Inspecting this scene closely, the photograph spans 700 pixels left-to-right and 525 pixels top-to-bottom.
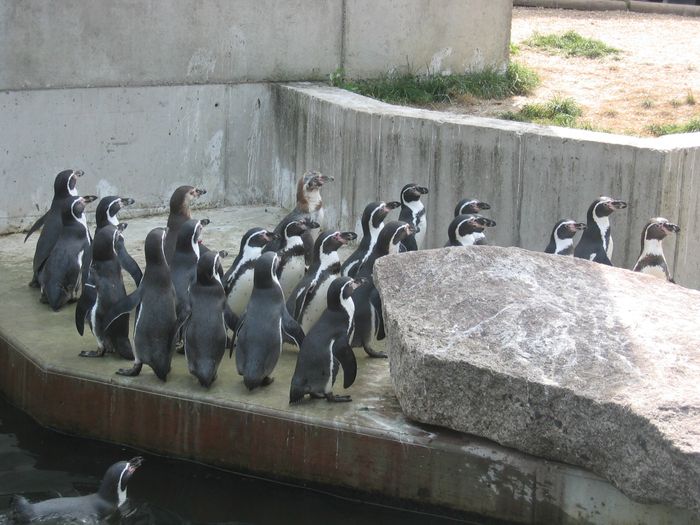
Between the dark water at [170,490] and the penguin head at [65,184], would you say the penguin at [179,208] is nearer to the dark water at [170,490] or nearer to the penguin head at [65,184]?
the penguin head at [65,184]

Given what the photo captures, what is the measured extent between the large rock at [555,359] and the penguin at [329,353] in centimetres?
28

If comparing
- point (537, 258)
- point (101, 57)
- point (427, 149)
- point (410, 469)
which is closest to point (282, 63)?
point (101, 57)

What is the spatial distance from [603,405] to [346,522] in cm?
169

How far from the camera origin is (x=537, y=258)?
7.19m

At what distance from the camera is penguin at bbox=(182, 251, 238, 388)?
711 cm

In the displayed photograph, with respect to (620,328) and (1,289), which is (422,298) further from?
(1,289)

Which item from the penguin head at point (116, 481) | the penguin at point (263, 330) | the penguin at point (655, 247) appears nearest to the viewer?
the penguin head at point (116, 481)

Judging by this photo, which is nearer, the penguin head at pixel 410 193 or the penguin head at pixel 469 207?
the penguin head at pixel 469 207

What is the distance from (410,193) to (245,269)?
1.91 m

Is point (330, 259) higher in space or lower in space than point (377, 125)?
lower

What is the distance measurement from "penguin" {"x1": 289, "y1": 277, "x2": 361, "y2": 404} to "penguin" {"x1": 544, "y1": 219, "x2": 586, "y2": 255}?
2.09 meters

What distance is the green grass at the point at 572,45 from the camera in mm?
13367

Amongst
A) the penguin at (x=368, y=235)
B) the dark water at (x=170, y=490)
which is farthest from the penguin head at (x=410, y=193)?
the dark water at (x=170, y=490)

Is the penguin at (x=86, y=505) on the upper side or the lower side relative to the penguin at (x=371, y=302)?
lower
